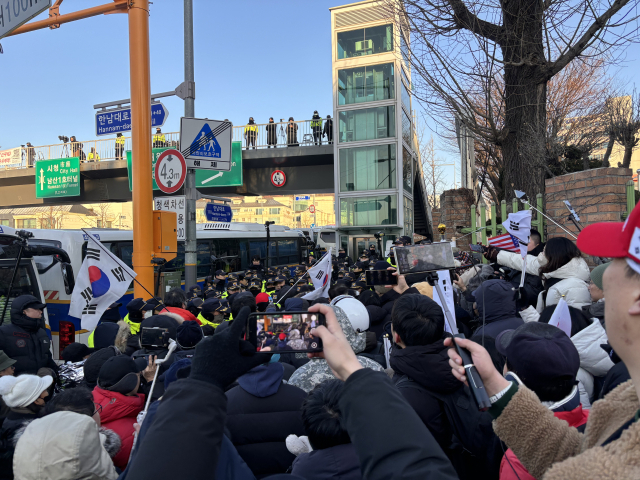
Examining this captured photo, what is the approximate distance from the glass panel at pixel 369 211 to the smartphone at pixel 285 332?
21.0m

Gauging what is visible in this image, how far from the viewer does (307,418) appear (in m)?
1.84

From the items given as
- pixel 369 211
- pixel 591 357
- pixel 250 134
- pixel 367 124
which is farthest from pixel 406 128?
pixel 591 357

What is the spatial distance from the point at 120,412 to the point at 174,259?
1202 cm

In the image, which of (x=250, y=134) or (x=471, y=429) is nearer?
(x=471, y=429)

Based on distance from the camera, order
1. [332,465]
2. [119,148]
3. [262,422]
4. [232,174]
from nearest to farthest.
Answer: [332,465] → [262,422] → [232,174] → [119,148]

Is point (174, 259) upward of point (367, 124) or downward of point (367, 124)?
downward

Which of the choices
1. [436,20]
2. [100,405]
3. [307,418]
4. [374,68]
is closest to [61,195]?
[374,68]

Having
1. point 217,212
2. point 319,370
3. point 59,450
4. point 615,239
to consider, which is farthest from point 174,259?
point 615,239

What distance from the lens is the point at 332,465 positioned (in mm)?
1739

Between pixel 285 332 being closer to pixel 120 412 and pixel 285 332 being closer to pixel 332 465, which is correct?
pixel 332 465

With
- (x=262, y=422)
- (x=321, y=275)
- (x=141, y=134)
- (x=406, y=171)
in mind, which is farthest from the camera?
(x=406, y=171)

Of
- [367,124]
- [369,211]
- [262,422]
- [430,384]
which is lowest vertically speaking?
[262,422]

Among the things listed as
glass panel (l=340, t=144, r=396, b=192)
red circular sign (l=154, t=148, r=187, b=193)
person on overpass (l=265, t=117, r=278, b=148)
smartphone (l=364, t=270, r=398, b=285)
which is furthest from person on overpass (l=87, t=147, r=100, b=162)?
smartphone (l=364, t=270, r=398, b=285)

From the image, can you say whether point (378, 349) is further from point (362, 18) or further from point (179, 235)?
point (362, 18)
